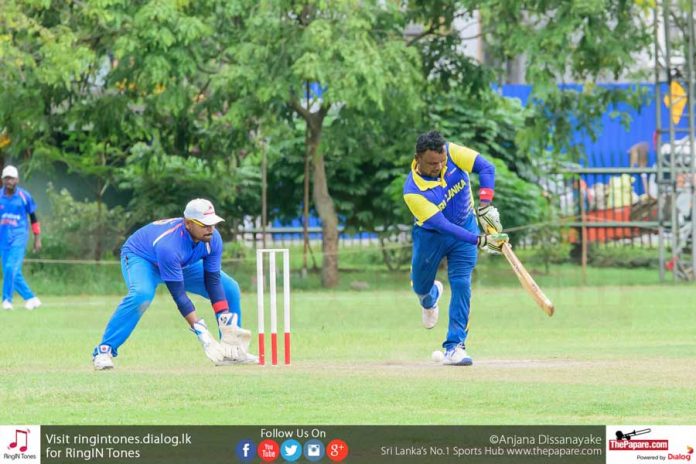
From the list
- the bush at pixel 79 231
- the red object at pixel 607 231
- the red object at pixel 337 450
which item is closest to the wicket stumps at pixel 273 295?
the red object at pixel 337 450

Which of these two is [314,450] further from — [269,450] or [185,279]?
[185,279]

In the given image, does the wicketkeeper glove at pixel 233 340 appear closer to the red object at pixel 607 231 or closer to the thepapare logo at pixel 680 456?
the thepapare logo at pixel 680 456

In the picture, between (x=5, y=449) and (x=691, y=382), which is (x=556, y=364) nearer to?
(x=691, y=382)

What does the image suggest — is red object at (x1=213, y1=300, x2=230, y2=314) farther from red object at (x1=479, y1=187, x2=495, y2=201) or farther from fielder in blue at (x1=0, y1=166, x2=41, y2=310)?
fielder in blue at (x1=0, y1=166, x2=41, y2=310)

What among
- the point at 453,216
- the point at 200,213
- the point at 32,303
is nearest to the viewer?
the point at 200,213

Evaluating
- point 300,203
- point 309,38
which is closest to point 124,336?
point 309,38

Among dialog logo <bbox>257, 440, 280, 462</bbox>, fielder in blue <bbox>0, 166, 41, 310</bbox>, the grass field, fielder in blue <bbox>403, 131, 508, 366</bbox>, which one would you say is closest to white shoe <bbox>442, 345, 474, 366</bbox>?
fielder in blue <bbox>403, 131, 508, 366</bbox>

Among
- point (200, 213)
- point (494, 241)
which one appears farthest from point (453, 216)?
point (200, 213)

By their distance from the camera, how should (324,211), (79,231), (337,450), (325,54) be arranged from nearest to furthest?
(337,450) < (325,54) < (324,211) < (79,231)

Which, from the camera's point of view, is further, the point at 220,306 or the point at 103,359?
the point at 103,359

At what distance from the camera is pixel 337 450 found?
9961 millimetres

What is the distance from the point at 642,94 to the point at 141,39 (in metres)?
8.65

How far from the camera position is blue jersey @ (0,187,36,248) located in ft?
78.7

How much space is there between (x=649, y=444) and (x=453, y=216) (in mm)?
5408
